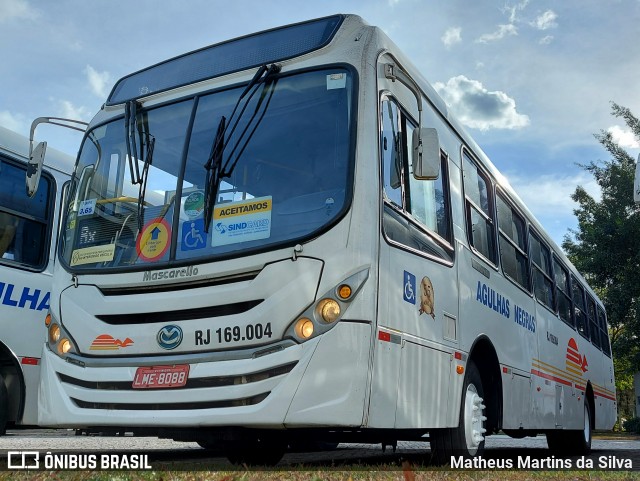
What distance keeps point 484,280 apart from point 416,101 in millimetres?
2091

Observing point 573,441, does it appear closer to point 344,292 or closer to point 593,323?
point 593,323

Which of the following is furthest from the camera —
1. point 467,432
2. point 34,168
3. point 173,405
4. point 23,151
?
point 23,151

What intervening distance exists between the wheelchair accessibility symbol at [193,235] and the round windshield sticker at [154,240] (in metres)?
0.14

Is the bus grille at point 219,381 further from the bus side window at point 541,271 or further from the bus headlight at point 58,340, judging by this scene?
the bus side window at point 541,271

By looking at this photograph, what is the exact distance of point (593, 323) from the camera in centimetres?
1451

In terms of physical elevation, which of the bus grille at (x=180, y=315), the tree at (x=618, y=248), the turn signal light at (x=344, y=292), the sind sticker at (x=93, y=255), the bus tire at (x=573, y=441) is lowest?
the bus tire at (x=573, y=441)

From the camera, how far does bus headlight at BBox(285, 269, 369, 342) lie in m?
4.78

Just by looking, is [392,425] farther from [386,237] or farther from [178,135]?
[178,135]

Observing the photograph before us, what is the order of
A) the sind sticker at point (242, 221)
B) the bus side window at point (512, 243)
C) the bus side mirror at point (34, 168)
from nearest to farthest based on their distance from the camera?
→ 1. the sind sticker at point (242, 221)
2. the bus side mirror at point (34, 168)
3. the bus side window at point (512, 243)

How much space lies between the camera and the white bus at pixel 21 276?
728cm

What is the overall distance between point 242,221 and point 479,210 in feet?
10.5

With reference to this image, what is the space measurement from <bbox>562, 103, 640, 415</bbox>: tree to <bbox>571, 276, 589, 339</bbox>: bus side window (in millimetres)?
16792

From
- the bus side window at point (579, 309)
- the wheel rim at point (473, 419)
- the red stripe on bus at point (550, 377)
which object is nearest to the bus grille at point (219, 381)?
the wheel rim at point (473, 419)

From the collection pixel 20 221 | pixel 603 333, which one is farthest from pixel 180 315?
pixel 603 333
